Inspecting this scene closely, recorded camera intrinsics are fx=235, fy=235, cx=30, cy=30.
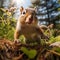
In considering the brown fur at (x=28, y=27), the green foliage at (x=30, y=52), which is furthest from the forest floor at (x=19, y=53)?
the brown fur at (x=28, y=27)

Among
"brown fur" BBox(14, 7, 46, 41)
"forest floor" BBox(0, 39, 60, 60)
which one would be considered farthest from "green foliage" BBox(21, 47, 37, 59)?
"brown fur" BBox(14, 7, 46, 41)

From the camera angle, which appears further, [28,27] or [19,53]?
[28,27]

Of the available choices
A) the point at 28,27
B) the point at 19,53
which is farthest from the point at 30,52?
the point at 28,27

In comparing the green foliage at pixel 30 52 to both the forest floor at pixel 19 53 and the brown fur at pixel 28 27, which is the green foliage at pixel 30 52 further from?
the brown fur at pixel 28 27

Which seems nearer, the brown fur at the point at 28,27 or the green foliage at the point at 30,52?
the green foliage at the point at 30,52

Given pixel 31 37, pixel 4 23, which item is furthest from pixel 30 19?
pixel 4 23

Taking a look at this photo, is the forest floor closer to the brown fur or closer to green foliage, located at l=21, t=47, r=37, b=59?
green foliage, located at l=21, t=47, r=37, b=59

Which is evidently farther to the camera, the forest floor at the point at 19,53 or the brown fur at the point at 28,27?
the brown fur at the point at 28,27

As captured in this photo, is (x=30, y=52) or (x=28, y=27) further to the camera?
(x=28, y=27)

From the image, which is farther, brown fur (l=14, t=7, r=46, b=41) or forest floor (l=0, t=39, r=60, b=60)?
brown fur (l=14, t=7, r=46, b=41)

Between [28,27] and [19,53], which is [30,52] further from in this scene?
[28,27]

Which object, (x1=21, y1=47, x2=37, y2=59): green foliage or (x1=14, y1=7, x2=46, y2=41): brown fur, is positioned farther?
(x1=14, y1=7, x2=46, y2=41): brown fur
